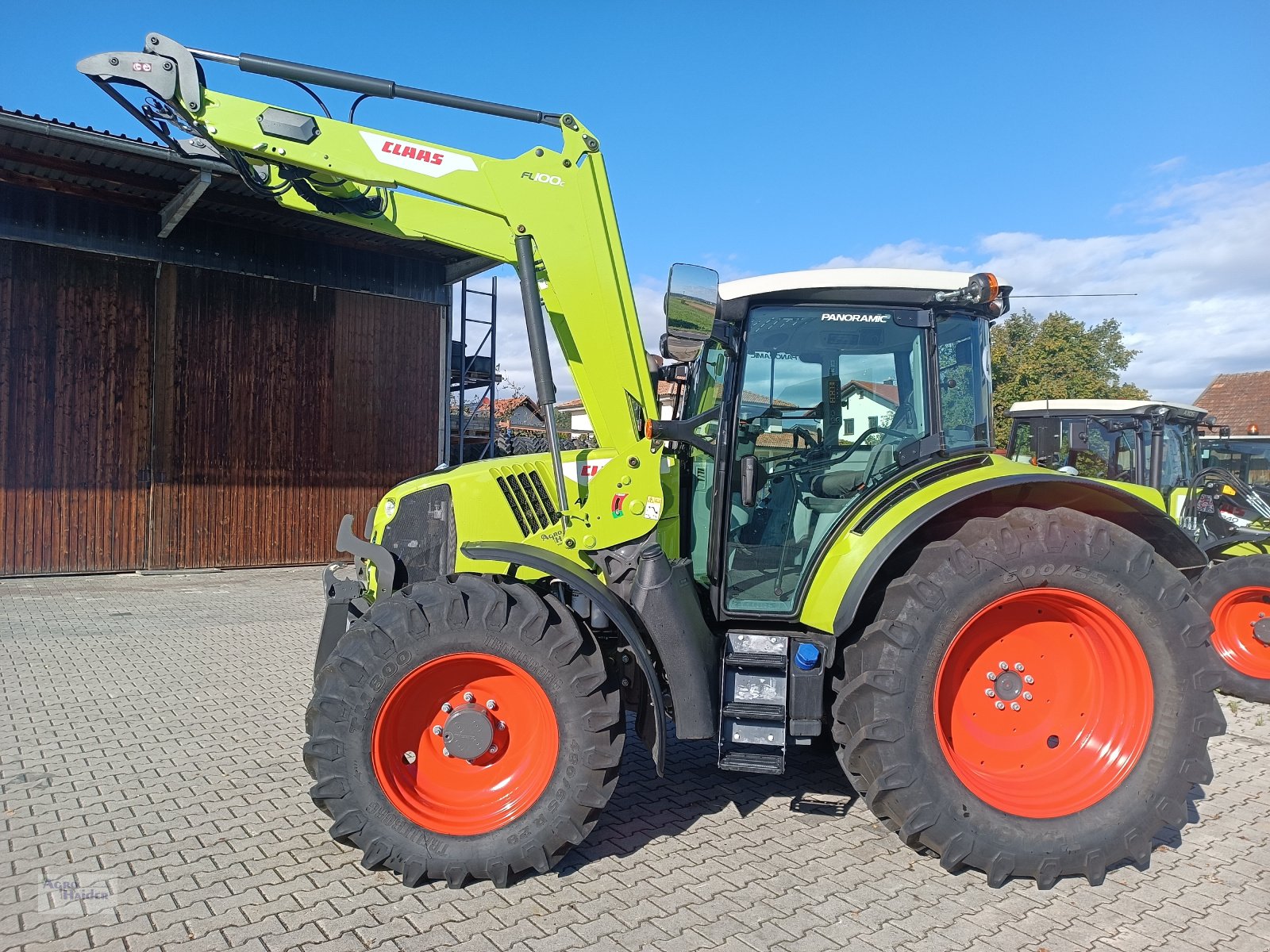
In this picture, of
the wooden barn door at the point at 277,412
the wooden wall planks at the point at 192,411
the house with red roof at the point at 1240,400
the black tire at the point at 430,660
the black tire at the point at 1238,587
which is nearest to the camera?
the black tire at the point at 430,660

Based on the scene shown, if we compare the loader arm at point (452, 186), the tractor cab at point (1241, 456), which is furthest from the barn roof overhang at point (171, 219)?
the tractor cab at point (1241, 456)

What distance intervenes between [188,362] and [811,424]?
11.0 metres

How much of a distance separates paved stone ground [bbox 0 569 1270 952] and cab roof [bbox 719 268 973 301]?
8.24 feet

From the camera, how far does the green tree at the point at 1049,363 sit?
27.6m

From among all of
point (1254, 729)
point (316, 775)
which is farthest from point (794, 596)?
point (1254, 729)

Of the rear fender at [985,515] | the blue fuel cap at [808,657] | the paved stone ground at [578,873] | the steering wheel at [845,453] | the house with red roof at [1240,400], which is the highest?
the house with red roof at [1240,400]

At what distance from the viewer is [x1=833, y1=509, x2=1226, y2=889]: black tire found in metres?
3.38

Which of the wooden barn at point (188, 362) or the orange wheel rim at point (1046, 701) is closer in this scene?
the orange wheel rim at point (1046, 701)

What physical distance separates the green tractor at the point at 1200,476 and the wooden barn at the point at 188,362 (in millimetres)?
9267

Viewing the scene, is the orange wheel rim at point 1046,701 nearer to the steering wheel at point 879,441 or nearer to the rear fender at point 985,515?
the rear fender at point 985,515

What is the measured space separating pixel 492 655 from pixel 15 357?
10.9 m

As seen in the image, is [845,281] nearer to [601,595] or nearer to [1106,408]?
[601,595]

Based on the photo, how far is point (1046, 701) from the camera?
381 cm

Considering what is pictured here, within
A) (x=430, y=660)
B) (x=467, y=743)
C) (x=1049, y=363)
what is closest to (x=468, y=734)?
(x=467, y=743)
